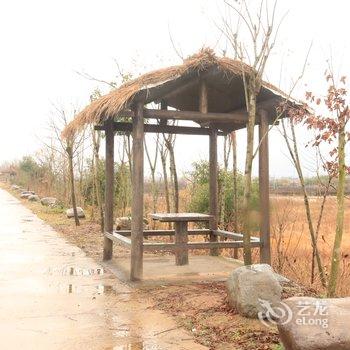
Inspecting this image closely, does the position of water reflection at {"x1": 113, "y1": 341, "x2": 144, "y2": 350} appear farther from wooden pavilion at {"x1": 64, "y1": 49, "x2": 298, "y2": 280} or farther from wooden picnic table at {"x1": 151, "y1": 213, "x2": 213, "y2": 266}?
wooden picnic table at {"x1": 151, "y1": 213, "x2": 213, "y2": 266}

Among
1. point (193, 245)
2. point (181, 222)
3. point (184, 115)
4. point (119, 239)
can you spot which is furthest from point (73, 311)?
point (184, 115)

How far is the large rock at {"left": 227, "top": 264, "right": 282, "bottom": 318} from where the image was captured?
470 centimetres

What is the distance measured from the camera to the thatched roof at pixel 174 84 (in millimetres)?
6430

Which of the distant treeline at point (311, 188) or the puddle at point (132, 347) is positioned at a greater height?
the distant treeline at point (311, 188)

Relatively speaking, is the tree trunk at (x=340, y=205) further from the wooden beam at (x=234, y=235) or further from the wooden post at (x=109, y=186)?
the wooden post at (x=109, y=186)

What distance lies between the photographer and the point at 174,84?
22.7 feet

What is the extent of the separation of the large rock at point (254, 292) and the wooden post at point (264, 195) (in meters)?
2.17

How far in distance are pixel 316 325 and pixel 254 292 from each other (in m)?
1.42

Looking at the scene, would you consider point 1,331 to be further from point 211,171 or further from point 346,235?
point 346,235

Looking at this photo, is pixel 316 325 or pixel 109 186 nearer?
pixel 316 325

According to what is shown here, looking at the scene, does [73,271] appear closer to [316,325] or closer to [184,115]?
[184,115]

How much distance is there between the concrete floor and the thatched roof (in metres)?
2.29
